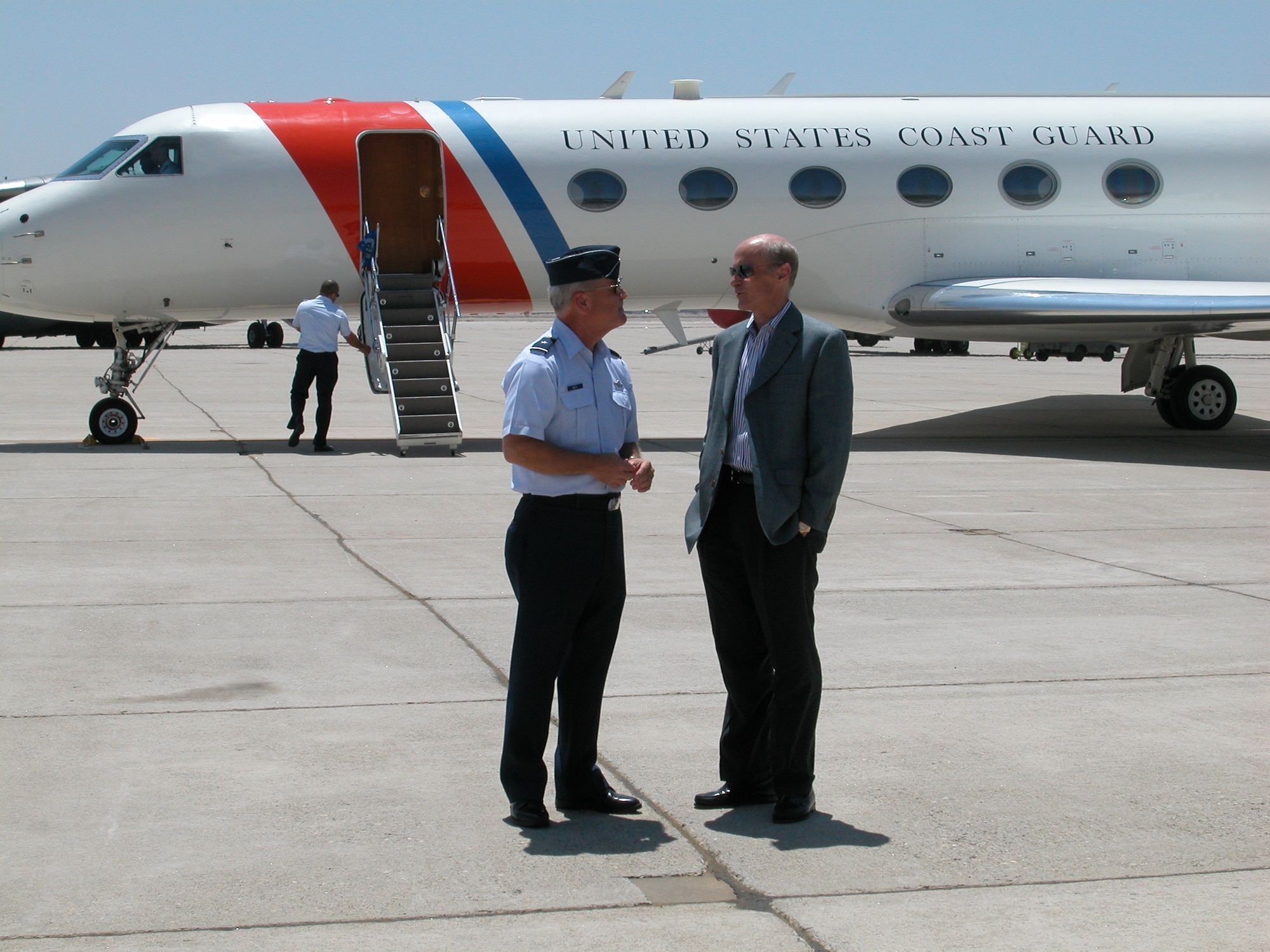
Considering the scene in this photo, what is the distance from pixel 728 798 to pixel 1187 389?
14.1 m

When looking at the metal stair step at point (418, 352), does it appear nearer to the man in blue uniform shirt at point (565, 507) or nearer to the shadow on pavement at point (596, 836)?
the man in blue uniform shirt at point (565, 507)

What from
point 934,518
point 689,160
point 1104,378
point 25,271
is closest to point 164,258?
point 25,271

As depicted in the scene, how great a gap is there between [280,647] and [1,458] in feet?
27.9

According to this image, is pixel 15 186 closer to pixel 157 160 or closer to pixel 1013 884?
pixel 157 160

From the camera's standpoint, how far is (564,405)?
14.3 feet

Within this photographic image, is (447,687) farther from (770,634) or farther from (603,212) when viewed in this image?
(603,212)

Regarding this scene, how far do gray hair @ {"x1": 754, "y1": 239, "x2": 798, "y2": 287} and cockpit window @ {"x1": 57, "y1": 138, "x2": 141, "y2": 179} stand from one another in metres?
11.6

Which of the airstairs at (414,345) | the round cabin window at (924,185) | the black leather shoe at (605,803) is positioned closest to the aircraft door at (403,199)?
the airstairs at (414,345)

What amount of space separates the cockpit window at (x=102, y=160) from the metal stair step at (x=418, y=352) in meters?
3.29

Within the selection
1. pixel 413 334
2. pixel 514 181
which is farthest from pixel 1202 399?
pixel 413 334

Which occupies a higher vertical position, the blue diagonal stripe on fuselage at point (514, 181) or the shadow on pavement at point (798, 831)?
the blue diagonal stripe on fuselage at point (514, 181)

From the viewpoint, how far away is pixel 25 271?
46.8 ft

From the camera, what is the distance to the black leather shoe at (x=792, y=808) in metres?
4.40

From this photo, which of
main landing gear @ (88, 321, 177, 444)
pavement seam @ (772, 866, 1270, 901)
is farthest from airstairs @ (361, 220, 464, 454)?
pavement seam @ (772, 866, 1270, 901)
